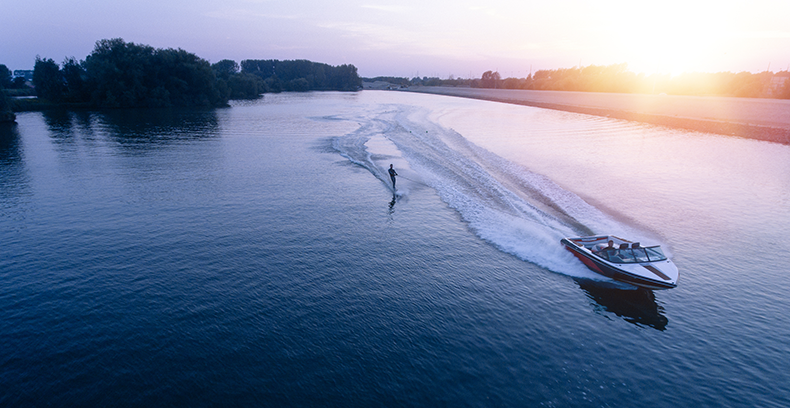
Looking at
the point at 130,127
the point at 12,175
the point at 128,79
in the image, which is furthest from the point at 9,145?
the point at 128,79

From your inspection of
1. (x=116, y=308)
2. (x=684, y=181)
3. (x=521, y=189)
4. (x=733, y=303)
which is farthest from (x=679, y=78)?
(x=116, y=308)

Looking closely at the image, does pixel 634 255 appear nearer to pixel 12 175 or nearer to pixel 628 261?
pixel 628 261

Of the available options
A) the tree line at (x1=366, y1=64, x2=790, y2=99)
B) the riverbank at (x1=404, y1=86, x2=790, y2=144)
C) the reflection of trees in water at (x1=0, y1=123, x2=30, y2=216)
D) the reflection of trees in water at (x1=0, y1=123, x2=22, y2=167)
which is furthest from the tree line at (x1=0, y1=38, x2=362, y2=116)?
the tree line at (x1=366, y1=64, x2=790, y2=99)

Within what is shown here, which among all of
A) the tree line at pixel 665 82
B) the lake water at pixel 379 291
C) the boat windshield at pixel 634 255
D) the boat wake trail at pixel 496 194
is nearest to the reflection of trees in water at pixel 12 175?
the lake water at pixel 379 291

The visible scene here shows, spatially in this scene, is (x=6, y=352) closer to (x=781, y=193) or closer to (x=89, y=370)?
(x=89, y=370)

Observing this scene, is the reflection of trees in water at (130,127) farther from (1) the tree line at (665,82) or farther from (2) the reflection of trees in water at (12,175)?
(1) the tree line at (665,82)
